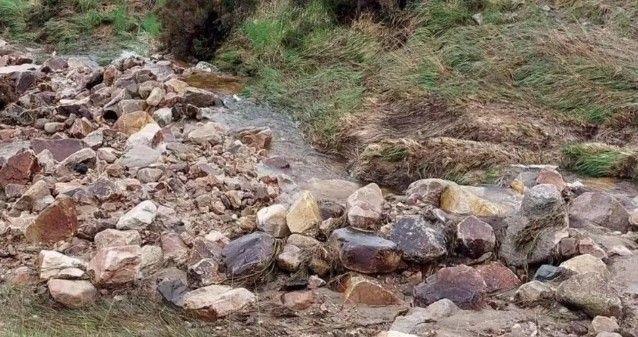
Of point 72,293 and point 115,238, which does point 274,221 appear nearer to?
point 115,238

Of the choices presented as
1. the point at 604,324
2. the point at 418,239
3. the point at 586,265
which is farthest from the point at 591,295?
the point at 418,239

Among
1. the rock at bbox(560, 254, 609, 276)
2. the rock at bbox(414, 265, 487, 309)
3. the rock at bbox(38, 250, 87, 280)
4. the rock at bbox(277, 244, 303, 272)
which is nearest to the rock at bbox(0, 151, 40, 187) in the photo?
the rock at bbox(38, 250, 87, 280)

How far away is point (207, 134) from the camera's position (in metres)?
5.33

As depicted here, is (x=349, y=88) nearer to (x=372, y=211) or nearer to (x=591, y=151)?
(x=591, y=151)

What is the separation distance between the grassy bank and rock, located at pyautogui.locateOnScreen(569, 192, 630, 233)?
44.0 inches

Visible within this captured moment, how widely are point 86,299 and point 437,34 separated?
4692mm

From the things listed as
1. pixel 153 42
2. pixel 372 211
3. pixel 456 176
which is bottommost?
pixel 153 42

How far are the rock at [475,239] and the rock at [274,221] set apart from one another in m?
0.88

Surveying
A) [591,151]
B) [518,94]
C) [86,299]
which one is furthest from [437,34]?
[86,299]

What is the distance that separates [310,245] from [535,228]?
42.4 inches

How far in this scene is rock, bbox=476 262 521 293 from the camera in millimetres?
3129

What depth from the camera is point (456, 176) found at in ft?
15.8

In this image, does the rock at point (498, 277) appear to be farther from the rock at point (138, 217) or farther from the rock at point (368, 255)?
the rock at point (138, 217)

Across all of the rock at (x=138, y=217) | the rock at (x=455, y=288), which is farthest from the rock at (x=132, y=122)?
the rock at (x=455, y=288)
